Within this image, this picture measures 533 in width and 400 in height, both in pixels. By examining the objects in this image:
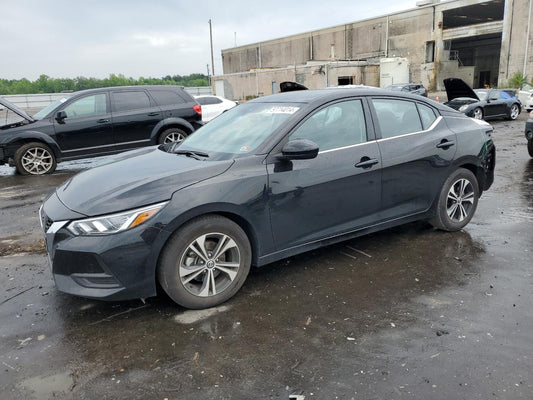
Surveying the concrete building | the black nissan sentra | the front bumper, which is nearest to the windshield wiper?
the black nissan sentra

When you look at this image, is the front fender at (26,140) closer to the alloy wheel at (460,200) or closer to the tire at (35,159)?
the tire at (35,159)

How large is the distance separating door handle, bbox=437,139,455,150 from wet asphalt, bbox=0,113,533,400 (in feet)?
3.37

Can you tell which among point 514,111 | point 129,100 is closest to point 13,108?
point 129,100

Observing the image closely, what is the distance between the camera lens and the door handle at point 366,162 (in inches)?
161

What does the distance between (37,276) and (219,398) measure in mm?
2597

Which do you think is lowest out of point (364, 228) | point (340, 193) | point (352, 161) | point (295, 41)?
point (364, 228)

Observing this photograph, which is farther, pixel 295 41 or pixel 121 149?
pixel 295 41

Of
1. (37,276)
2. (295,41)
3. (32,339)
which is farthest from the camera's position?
(295,41)

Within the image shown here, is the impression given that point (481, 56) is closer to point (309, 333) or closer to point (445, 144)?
point (445, 144)

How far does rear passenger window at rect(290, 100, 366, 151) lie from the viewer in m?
3.97

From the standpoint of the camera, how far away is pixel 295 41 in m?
62.0

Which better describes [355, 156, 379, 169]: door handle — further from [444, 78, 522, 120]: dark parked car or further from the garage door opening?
the garage door opening

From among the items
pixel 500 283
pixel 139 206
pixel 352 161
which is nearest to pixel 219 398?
pixel 139 206

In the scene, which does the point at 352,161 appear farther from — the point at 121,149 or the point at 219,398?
the point at 121,149
